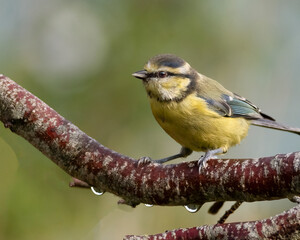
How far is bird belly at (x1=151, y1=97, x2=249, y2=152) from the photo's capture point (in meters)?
3.01

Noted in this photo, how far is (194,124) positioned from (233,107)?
0.50 metres

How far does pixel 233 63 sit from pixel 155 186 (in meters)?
2.77

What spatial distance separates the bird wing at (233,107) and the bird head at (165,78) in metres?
0.18

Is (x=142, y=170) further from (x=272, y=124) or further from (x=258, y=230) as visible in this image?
(x=272, y=124)

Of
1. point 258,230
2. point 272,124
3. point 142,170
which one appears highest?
point 272,124

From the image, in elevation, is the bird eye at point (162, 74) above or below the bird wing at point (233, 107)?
above

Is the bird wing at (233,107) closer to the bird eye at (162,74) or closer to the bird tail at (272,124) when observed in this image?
the bird tail at (272,124)

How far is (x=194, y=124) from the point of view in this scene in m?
3.02

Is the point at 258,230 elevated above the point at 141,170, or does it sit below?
below

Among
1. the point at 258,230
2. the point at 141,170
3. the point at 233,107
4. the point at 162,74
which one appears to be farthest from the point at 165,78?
the point at 258,230

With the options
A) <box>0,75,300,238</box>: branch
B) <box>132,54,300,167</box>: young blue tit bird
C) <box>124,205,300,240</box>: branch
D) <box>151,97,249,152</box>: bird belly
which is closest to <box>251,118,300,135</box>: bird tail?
<box>132,54,300,167</box>: young blue tit bird

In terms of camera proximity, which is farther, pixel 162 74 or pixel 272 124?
pixel 272 124

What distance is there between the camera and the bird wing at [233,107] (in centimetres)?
321

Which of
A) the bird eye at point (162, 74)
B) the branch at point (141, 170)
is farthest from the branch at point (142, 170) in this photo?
the bird eye at point (162, 74)
